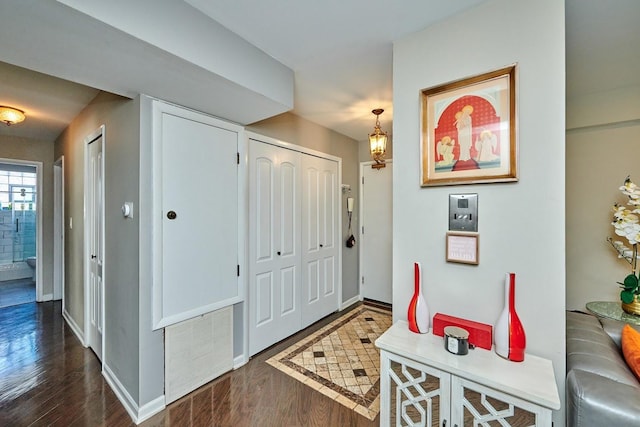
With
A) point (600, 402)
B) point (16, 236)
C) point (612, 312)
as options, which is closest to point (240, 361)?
point (600, 402)

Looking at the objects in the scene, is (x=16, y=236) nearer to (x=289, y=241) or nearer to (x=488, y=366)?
(x=289, y=241)

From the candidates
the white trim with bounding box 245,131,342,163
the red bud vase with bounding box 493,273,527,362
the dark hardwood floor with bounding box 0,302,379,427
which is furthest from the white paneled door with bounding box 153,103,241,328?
the red bud vase with bounding box 493,273,527,362

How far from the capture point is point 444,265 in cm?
143

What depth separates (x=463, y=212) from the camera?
1372 millimetres

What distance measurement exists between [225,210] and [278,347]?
1524mm

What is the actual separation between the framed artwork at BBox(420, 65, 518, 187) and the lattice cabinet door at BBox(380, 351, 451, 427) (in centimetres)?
94

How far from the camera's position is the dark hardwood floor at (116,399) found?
172 centimetres

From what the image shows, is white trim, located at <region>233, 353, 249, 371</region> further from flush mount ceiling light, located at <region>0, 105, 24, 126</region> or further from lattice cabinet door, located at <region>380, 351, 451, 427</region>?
flush mount ceiling light, located at <region>0, 105, 24, 126</region>

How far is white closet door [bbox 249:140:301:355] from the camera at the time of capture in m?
2.49

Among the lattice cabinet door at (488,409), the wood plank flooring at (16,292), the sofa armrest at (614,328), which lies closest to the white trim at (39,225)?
the wood plank flooring at (16,292)

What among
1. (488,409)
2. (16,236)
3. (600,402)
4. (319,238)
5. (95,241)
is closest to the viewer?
(600,402)

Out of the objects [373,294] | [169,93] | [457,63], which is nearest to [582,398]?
[457,63]

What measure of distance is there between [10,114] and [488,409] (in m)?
4.56

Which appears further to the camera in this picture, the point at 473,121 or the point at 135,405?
the point at 135,405
